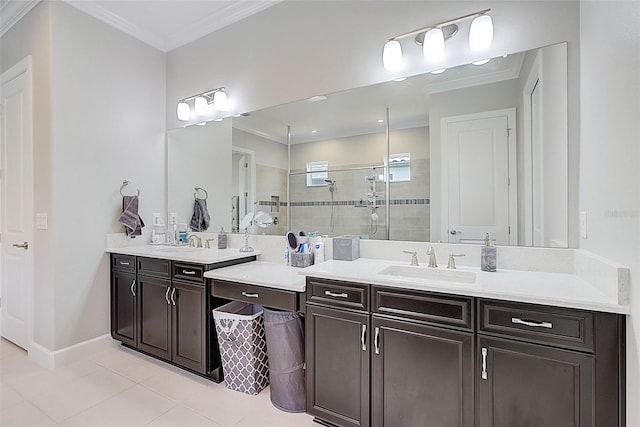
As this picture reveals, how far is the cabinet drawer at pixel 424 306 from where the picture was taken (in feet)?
4.43

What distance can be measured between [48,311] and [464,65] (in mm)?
3399

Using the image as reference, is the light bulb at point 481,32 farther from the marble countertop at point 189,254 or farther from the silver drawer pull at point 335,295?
the marble countertop at point 189,254

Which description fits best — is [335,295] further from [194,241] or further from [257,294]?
[194,241]

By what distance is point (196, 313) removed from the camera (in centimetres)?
217

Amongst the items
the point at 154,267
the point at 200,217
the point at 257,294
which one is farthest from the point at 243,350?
the point at 200,217

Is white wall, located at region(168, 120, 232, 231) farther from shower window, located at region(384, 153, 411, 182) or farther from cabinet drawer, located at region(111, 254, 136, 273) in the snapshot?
shower window, located at region(384, 153, 411, 182)

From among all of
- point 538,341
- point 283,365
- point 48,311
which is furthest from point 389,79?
point 48,311

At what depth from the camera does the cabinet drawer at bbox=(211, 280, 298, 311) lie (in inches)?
71.2

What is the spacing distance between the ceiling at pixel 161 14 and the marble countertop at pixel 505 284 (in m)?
2.19

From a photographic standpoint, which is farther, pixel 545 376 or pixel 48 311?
pixel 48 311

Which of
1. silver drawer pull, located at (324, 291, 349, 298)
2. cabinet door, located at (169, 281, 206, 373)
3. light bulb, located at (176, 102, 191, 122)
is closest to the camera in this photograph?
silver drawer pull, located at (324, 291, 349, 298)

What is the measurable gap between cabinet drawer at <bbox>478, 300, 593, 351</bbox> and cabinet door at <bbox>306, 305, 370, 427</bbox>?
54 cm

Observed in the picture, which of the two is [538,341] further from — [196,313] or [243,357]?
[196,313]

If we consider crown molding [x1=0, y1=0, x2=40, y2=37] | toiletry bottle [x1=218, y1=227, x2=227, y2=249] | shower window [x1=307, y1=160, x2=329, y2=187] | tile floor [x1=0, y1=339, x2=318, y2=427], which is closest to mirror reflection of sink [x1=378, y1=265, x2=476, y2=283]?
shower window [x1=307, y1=160, x2=329, y2=187]
